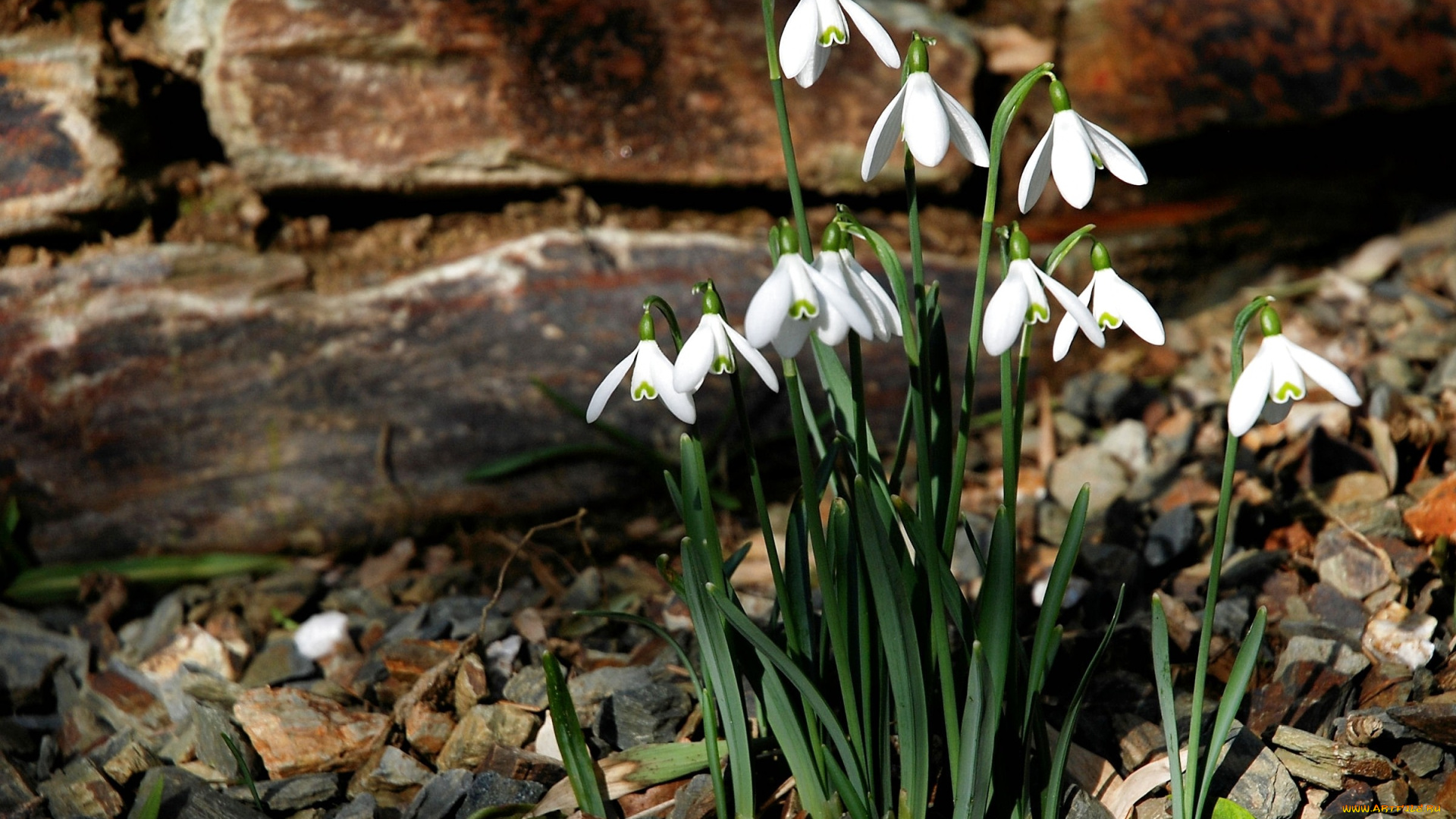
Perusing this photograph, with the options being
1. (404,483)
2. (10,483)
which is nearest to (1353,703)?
(404,483)

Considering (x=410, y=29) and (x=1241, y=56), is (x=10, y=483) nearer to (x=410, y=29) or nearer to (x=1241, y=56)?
(x=410, y=29)

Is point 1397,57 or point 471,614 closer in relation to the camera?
point 471,614

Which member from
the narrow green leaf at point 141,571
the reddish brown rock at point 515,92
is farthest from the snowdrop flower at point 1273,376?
the narrow green leaf at point 141,571

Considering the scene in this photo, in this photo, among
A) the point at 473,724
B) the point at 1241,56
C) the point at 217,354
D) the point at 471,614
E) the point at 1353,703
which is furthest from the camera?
the point at 1241,56

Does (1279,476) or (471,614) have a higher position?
(1279,476)

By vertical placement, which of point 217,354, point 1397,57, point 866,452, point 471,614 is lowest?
point 471,614

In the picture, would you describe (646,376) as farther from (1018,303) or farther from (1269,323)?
(1269,323)

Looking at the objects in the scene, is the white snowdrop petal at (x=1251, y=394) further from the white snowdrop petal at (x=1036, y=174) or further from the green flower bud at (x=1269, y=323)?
the white snowdrop petal at (x=1036, y=174)

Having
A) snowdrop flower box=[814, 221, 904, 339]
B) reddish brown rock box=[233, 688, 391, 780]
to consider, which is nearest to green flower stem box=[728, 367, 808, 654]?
snowdrop flower box=[814, 221, 904, 339]
